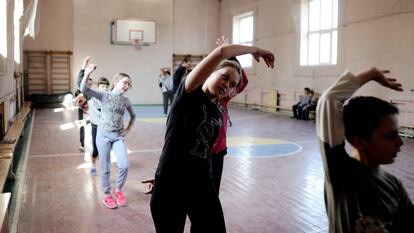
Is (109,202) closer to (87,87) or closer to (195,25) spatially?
(87,87)

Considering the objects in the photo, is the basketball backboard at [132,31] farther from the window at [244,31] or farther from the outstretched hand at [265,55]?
the outstretched hand at [265,55]

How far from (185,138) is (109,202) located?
8.45 feet

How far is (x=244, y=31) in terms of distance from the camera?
58.1 ft

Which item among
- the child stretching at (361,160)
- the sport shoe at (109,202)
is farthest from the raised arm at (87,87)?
the child stretching at (361,160)

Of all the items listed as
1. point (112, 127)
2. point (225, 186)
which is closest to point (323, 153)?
point (112, 127)

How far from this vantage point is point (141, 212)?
14.0ft

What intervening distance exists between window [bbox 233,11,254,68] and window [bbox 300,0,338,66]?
3557 millimetres

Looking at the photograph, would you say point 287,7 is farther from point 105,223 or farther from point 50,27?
point 105,223

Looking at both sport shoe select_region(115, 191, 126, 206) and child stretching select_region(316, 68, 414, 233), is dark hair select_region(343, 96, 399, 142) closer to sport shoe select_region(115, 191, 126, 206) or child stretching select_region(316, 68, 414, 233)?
child stretching select_region(316, 68, 414, 233)

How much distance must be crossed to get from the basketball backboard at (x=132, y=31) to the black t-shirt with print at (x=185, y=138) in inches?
620

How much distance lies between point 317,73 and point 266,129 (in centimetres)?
329

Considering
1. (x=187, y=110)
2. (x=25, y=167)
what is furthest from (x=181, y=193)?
(x=25, y=167)

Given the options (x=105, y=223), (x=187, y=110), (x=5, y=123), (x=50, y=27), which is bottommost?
(x=105, y=223)


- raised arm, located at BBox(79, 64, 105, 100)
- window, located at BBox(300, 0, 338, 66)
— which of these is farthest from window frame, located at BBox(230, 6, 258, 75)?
raised arm, located at BBox(79, 64, 105, 100)
